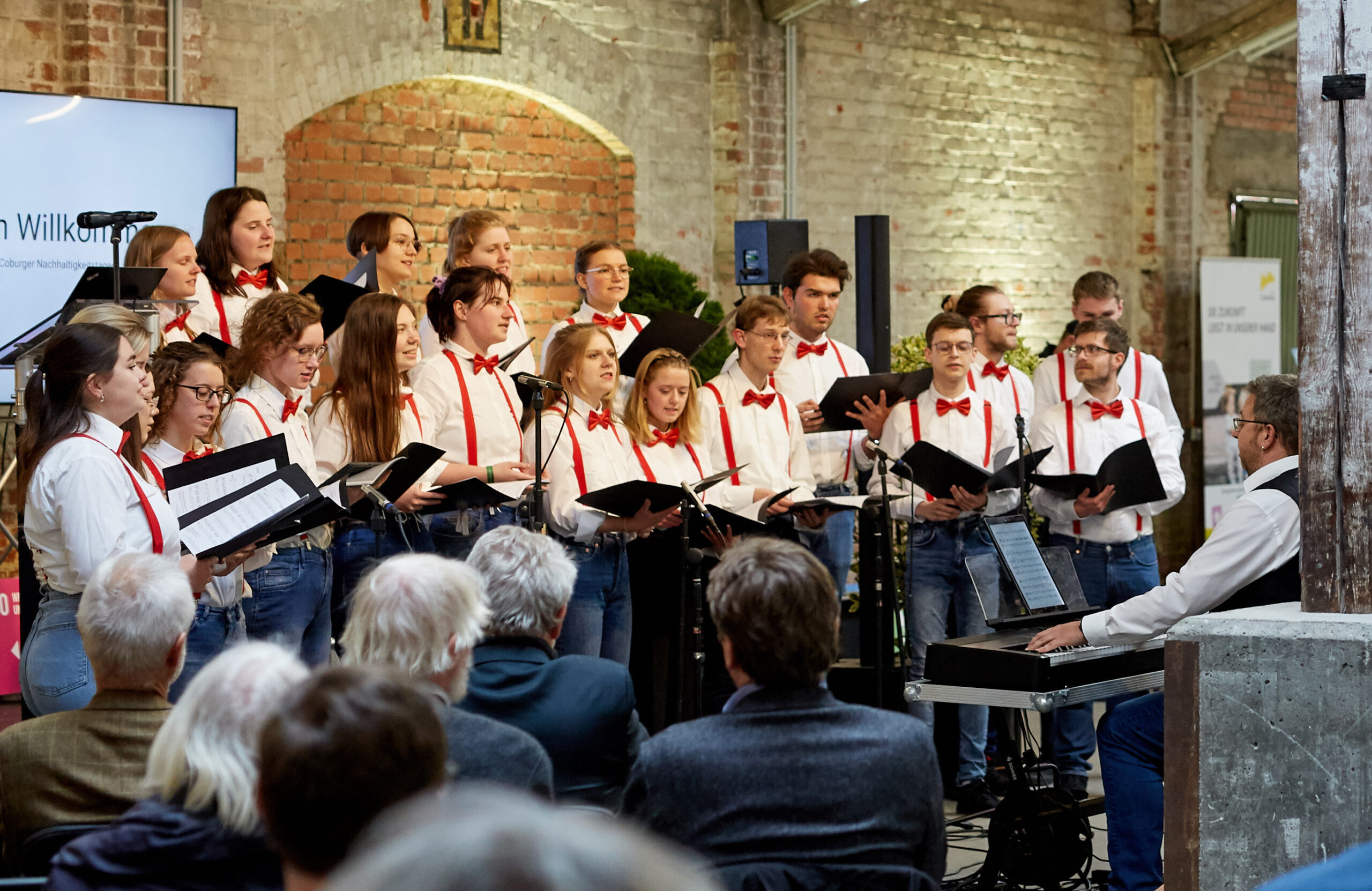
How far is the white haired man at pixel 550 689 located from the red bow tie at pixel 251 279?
2.82 m

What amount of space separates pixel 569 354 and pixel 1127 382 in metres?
2.61

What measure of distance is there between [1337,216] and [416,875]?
8.03 ft

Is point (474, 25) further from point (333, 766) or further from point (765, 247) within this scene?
point (333, 766)

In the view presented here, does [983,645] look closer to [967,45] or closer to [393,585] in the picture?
[393,585]

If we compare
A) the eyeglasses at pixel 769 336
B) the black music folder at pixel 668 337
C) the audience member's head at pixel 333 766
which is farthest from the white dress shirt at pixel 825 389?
the audience member's head at pixel 333 766

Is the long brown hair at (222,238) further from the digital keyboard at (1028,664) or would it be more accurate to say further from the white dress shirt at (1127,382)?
the white dress shirt at (1127,382)

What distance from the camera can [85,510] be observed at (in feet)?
10.7

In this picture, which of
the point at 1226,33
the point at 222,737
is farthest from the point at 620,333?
the point at 1226,33

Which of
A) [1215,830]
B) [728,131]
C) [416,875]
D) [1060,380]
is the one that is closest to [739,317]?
[1060,380]

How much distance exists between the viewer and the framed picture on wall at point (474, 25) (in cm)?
769

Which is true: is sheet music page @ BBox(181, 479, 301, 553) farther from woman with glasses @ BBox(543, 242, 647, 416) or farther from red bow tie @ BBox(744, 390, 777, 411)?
woman with glasses @ BBox(543, 242, 647, 416)

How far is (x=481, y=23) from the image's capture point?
7785 mm

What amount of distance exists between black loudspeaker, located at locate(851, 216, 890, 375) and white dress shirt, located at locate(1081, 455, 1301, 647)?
312 cm

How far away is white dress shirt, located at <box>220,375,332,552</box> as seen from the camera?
4156 millimetres
